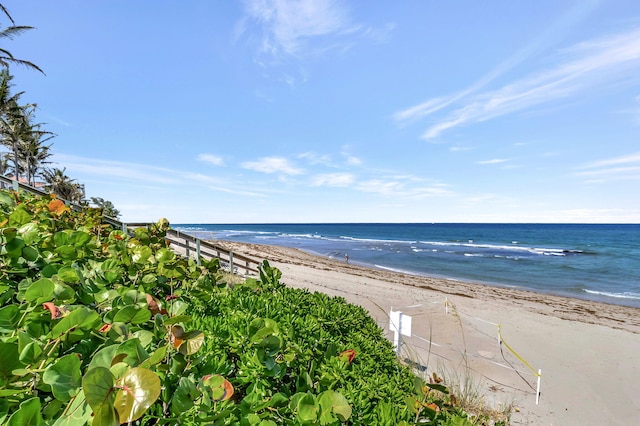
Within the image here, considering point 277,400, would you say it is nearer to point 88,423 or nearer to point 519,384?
point 88,423

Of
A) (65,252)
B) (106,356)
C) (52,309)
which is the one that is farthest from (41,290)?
(65,252)

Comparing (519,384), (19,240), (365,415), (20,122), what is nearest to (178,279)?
(19,240)

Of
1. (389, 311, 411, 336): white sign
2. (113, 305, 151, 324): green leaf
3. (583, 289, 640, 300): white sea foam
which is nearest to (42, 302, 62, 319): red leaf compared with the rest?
(113, 305, 151, 324): green leaf

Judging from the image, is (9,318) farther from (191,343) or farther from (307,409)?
(307,409)

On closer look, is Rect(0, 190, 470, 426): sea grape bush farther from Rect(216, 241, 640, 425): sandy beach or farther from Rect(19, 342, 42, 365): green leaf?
Rect(216, 241, 640, 425): sandy beach

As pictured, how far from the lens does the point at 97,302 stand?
1.09 meters

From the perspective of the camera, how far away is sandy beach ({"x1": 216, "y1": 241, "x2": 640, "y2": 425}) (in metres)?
6.04

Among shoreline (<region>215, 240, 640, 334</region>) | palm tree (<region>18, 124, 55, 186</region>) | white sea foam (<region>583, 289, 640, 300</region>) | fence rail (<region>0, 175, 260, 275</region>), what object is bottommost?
white sea foam (<region>583, 289, 640, 300</region>)

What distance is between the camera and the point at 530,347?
30.0 ft

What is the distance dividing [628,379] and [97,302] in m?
10.8

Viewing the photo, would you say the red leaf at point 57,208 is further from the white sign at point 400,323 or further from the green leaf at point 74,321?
the white sign at point 400,323

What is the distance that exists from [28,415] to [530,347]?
37.3 ft

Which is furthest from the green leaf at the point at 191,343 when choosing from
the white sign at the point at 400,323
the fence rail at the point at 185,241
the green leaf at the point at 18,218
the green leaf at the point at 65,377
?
the white sign at the point at 400,323

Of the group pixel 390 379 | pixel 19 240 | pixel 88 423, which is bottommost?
pixel 390 379
